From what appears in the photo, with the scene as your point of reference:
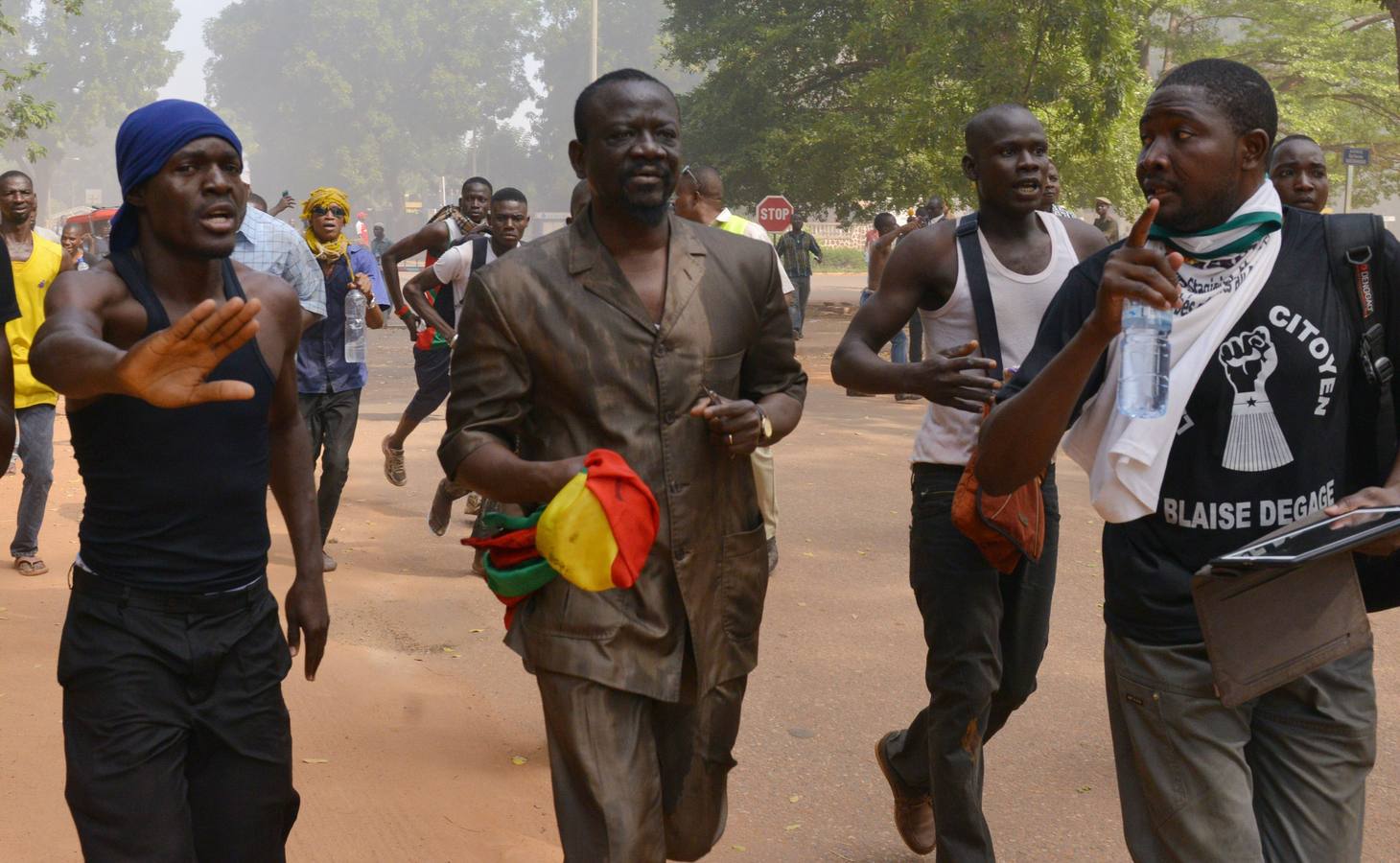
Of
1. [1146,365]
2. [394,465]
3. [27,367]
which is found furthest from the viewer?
[394,465]

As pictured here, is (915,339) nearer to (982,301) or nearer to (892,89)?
(892,89)

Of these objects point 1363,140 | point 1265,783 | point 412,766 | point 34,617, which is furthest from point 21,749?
point 1363,140

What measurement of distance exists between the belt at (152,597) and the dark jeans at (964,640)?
1.99 m

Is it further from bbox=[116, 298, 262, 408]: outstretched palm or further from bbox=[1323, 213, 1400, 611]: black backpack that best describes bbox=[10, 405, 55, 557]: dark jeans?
bbox=[1323, 213, 1400, 611]: black backpack

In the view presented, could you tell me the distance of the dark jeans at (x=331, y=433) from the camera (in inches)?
328

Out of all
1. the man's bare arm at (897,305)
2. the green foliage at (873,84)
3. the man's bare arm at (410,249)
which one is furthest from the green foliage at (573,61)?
the man's bare arm at (897,305)

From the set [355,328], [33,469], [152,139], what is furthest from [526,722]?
[33,469]

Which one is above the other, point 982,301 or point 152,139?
point 152,139

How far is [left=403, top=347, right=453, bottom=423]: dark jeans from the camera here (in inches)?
396

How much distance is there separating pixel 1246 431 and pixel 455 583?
19.8 ft

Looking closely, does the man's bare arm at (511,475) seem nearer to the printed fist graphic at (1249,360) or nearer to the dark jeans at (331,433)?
the printed fist graphic at (1249,360)

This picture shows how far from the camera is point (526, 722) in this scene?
604cm

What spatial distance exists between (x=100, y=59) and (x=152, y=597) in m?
128

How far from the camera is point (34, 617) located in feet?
24.3
